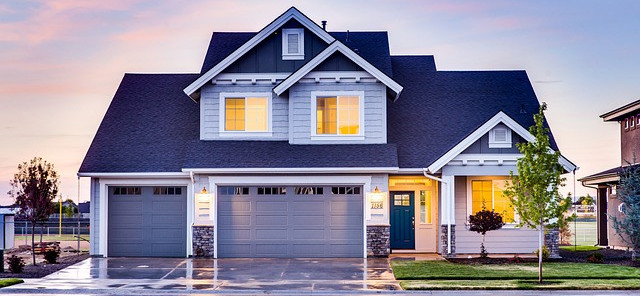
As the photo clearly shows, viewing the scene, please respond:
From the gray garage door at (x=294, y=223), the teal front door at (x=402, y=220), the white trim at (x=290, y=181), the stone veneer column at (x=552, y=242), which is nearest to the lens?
the stone veneer column at (x=552, y=242)

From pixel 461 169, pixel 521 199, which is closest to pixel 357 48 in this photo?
pixel 461 169

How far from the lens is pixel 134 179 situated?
27.6 meters

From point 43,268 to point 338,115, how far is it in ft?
34.7

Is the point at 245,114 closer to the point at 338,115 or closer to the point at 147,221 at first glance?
the point at 338,115

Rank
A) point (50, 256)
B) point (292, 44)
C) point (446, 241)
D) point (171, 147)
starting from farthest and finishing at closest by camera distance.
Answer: point (171, 147), point (292, 44), point (446, 241), point (50, 256)

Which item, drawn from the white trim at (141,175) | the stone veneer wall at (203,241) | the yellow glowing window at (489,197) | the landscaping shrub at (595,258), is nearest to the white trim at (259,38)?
the white trim at (141,175)

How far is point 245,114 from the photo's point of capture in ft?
91.8

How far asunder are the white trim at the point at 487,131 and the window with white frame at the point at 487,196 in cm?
195

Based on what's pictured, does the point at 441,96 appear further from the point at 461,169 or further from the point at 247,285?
the point at 247,285

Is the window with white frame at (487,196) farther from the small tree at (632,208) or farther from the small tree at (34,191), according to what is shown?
the small tree at (34,191)

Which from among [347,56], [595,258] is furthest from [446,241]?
[347,56]

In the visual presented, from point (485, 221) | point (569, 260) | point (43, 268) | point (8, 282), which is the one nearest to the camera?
point (8, 282)

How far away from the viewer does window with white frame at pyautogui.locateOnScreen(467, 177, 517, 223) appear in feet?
90.0

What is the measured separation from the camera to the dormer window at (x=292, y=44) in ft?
92.3
